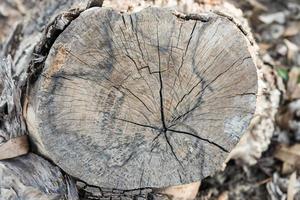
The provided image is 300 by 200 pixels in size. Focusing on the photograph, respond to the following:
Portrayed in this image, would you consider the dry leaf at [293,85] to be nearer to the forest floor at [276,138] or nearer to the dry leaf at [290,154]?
the forest floor at [276,138]

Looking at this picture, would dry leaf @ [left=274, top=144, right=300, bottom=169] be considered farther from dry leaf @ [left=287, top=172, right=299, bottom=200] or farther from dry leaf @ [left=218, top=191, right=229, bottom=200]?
dry leaf @ [left=218, top=191, right=229, bottom=200]

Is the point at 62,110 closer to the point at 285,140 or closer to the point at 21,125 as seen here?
the point at 21,125

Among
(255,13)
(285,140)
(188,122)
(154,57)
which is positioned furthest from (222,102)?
(255,13)

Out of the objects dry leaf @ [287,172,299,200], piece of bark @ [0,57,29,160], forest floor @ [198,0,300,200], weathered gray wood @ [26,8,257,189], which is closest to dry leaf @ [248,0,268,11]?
forest floor @ [198,0,300,200]

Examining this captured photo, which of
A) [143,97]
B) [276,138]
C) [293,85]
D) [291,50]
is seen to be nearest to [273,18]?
[291,50]

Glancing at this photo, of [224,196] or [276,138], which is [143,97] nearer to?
[224,196]
